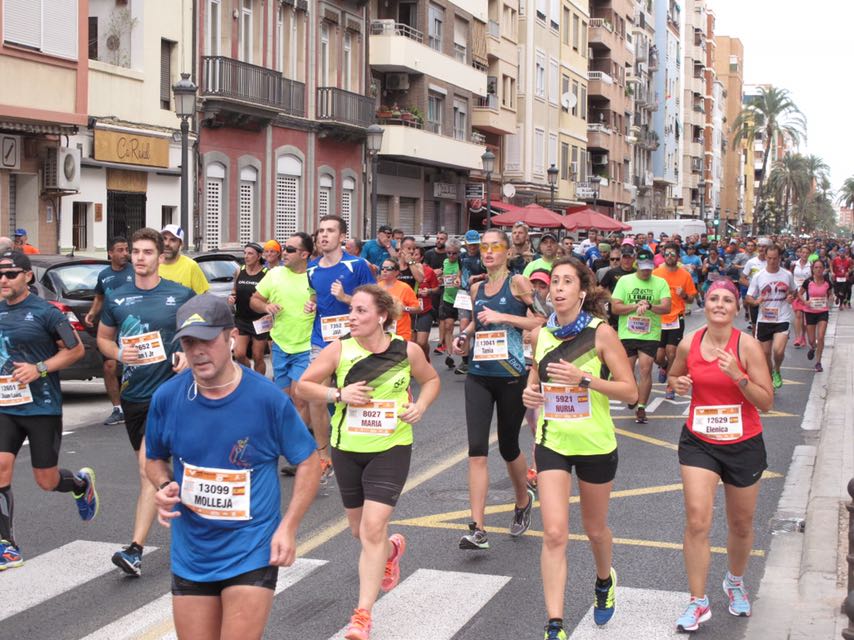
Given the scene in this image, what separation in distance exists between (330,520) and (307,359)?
6.76ft

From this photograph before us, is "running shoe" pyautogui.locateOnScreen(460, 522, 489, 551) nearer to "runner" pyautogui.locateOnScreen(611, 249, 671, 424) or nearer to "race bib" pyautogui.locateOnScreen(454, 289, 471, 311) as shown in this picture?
"race bib" pyautogui.locateOnScreen(454, 289, 471, 311)

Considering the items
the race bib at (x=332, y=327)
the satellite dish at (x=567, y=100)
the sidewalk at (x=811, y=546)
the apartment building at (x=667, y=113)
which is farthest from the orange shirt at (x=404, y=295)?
the apartment building at (x=667, y=113)

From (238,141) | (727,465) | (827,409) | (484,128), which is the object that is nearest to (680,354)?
(727,465)

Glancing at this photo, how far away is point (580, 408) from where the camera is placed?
6.17 metres

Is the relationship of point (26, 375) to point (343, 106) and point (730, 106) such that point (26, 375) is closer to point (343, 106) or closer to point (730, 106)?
point (343, 106)

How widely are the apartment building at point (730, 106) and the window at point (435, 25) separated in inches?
3900

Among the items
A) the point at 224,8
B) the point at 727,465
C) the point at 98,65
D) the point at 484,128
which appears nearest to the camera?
the point at 727,465

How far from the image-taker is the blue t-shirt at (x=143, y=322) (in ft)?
24.2

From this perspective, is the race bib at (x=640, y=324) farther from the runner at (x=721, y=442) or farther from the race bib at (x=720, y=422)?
the race bib at (x=720, y=422)

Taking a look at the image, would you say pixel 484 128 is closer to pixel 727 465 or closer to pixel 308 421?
pixel 308 421

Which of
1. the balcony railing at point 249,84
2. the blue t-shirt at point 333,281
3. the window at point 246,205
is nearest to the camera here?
the blue t-shirt at point 333,281

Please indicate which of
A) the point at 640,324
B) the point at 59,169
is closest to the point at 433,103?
the point at 59,169

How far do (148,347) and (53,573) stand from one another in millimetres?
→ 1375

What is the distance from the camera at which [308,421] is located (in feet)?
34.0
